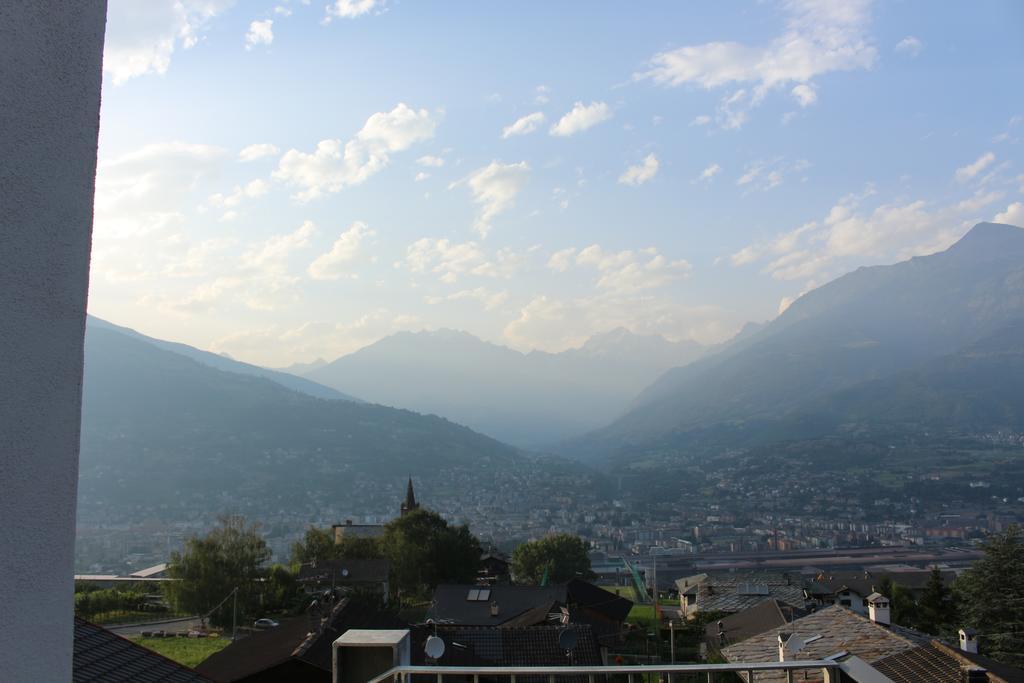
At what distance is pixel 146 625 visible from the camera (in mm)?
35688

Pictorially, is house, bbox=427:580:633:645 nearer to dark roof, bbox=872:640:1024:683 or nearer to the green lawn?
the green lawn

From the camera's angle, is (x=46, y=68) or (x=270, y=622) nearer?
(x=46, y=68)

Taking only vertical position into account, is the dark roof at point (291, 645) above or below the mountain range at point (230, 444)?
below

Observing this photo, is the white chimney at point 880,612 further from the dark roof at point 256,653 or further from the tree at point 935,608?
the tree at point 935,608

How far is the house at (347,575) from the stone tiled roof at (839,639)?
25.2m

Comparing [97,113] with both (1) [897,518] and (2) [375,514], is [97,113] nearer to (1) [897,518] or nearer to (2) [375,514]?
(2) [375,514]

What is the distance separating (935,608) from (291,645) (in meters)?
31.0

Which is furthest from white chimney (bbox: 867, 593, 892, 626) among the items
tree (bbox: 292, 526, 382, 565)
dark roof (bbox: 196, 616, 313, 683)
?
tree (bbox: 292, 526, 382, 565)

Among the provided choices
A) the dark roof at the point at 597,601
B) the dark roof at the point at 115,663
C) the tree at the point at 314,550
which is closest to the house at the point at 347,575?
the tree at the point at 314,550

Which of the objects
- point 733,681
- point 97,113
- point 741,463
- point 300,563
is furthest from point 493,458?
point 97,113

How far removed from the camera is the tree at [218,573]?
3709 centimetres

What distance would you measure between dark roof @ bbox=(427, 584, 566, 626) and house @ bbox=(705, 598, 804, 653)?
5.74 metres

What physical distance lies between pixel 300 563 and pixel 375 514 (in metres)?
68.2

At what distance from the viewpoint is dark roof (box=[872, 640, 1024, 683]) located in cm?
1335
